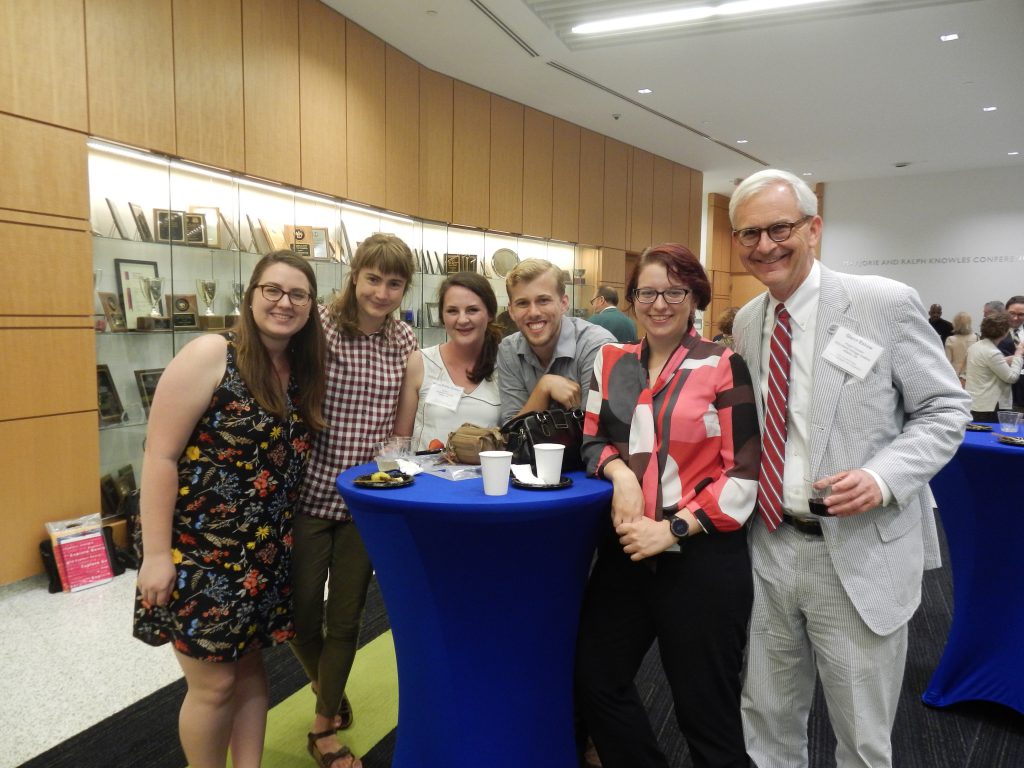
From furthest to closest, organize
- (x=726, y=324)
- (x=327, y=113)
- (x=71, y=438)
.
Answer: (x=726, y=324) → (x=327, y=113) → (x=71, y=438)

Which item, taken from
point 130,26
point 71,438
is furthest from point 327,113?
point 71,438

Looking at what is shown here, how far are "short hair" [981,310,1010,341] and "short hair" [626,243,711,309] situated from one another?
4.93m

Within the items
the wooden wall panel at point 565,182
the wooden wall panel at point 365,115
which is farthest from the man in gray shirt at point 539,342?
the wooden wall panel at point 565,182

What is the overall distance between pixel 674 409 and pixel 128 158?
3936mm

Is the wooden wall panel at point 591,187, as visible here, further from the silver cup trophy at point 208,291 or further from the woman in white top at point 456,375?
the woman in white top at point 456,375

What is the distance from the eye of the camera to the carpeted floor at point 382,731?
88.3 inches

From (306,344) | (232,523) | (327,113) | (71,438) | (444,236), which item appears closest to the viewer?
(232,523)

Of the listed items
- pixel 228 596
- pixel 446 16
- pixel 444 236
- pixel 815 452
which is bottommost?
pixel 228 596

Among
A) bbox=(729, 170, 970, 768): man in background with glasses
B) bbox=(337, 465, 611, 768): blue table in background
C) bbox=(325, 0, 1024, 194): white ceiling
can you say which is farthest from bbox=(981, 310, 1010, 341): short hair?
bbox=(337, 465, 611, 768): blue table in background

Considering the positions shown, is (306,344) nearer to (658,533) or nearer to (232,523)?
(232,523)

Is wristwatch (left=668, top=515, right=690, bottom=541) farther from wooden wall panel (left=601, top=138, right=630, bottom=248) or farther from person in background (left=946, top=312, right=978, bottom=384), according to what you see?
wooden wall panel (left=601, top=138, right=630, bottom=248)

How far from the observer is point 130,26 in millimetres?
3877

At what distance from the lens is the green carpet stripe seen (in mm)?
2289

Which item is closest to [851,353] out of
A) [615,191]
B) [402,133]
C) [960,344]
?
[402,133]
